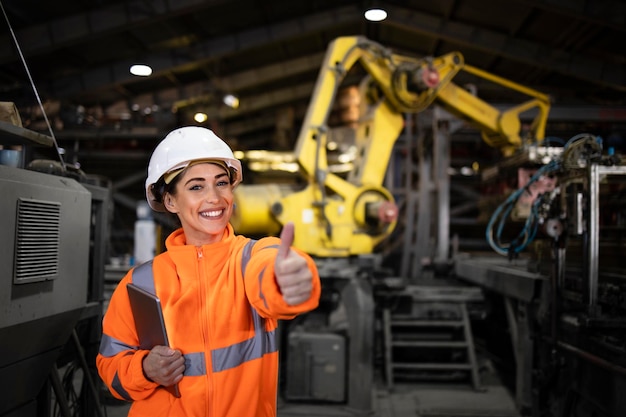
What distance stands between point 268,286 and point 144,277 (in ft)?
1.94

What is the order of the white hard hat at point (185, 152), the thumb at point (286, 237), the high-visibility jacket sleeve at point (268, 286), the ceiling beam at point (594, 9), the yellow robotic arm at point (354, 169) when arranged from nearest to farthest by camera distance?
the thumb at point (286, 237) < the high-visibility jacket sleeve at point (268, 286) < the white hard hat at point (185, 152) < the yellow robotic arm at point (354, 169) < the ceiling beam at point (594, 9)

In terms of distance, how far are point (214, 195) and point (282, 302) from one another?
574mm

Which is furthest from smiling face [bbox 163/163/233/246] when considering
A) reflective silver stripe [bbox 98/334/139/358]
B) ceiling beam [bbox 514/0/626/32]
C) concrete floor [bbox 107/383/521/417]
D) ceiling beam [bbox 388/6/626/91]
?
ceiling beam [bbox 388/6/626/91]

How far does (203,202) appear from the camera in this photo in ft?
6.49

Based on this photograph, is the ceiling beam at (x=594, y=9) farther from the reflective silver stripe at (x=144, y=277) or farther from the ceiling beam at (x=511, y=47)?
the reflective silver stripe at (x=144, y=277)

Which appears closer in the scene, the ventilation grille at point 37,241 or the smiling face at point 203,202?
the smiling face at point 203,202

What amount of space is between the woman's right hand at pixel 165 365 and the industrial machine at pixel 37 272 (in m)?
0.79

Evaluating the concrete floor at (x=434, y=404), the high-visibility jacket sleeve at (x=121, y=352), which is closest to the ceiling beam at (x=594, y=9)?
the concrete floor at (x=434, y=404)

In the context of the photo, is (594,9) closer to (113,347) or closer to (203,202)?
(203,202)

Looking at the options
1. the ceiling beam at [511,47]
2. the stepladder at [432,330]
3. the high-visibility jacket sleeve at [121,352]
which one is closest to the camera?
the high-visibility jacket sleeve at [121,352]

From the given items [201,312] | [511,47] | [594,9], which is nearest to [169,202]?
[201,312]

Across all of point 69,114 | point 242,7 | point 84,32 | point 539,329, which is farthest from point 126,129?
point 539,329

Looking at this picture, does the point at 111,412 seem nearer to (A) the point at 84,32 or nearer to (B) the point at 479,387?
(B) the point at 479,387

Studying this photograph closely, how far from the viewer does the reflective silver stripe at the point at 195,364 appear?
A: 183 cm
